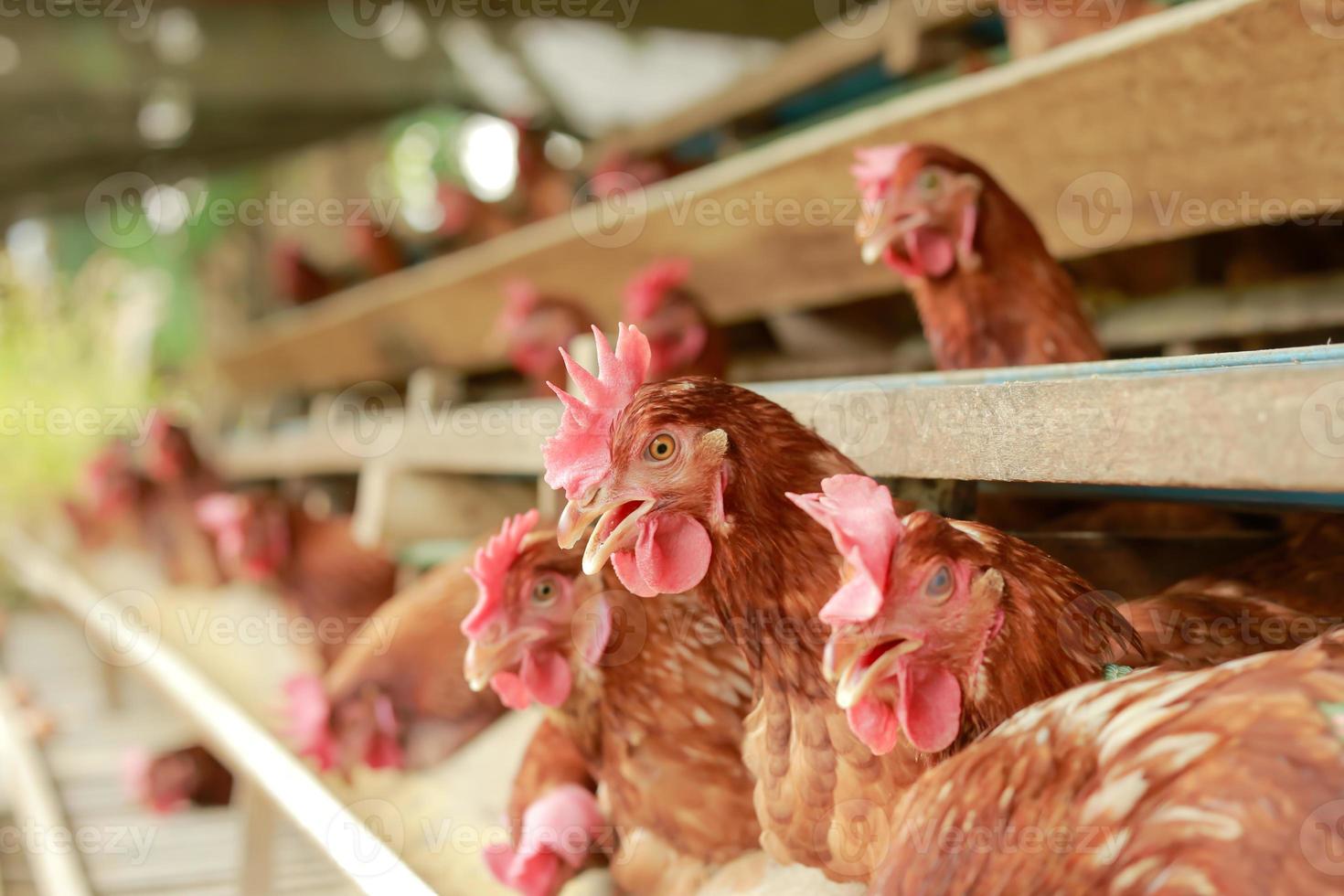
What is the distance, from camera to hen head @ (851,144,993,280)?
40.9 inches

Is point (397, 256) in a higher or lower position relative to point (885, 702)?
higher

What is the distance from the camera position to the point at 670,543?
72cm

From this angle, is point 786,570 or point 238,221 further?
point 238,221

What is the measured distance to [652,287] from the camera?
168 cm

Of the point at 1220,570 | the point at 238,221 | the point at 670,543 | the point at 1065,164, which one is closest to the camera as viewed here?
the point at 670,543

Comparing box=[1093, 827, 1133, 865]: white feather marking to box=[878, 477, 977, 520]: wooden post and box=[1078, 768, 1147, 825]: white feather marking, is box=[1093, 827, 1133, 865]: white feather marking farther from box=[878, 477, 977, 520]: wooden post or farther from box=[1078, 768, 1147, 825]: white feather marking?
box=[878, 477, 977, 520]: wooden post

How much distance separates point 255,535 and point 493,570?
1.25 meters

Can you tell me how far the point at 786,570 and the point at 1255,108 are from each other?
2.07 ft

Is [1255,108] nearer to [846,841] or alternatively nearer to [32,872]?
[846,841]

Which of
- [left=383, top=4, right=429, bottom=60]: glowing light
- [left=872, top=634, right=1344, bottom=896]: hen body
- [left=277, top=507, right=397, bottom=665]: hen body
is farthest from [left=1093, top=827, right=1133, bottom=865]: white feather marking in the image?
[left=383, top=4, right=429, bottom=60]: glowing light

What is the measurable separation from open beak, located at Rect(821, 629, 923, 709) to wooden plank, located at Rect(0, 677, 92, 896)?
5.53 feet

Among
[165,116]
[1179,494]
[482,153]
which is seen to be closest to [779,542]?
[1179,494]

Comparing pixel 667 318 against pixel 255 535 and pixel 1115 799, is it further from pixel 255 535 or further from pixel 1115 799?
pixel 1115 799

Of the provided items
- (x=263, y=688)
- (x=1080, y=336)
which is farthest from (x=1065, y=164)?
(x=263, y=688)
